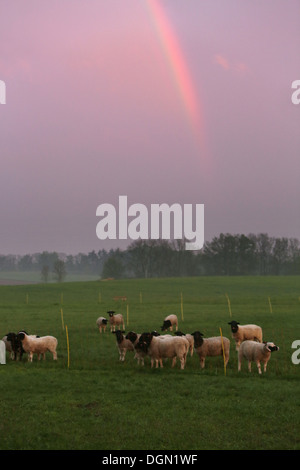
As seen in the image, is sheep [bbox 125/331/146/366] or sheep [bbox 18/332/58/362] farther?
sheep [bbox 18/332/58/362]

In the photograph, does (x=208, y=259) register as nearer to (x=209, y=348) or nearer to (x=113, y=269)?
(x=113, y=269)

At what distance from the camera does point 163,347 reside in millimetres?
19109

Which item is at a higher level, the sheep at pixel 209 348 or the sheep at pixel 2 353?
the sheep at pixel 209 348

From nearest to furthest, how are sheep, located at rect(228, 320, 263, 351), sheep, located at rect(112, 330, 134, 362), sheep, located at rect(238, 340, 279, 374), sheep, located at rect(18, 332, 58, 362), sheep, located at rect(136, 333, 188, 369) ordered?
sheep, located at rect(238, 340, 279, 374) < sheep, located at rect(136, 333, 188, 369) < sheep, located at rect(18, 332, 58, 362) < sheep, located at rect(112, 330, 134, 362) < sheep, located at rect(228, 320, 263, 351)

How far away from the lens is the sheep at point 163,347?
61.7 feet

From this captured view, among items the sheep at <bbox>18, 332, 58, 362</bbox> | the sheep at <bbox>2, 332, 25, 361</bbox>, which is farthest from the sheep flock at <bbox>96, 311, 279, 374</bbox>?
the sheep at <bbox>2, 332, 25, 361</bbox>

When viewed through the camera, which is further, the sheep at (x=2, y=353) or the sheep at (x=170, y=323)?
the sheep at (x=170, y=323)

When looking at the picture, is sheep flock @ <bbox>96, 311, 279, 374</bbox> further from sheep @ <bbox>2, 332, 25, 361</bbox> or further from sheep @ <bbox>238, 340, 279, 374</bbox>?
sheep @ <bbox>2, 332, 25, 361</bbox>

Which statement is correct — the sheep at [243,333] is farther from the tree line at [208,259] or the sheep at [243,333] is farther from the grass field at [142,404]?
the tree line at [208,259]

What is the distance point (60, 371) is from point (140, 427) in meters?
7.89

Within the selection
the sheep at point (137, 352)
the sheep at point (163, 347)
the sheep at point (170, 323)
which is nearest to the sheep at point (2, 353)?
the sheep at point (137, 352)

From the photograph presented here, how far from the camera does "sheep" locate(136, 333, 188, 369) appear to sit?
18812 mm

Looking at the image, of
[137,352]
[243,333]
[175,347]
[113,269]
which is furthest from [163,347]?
[113,269]
